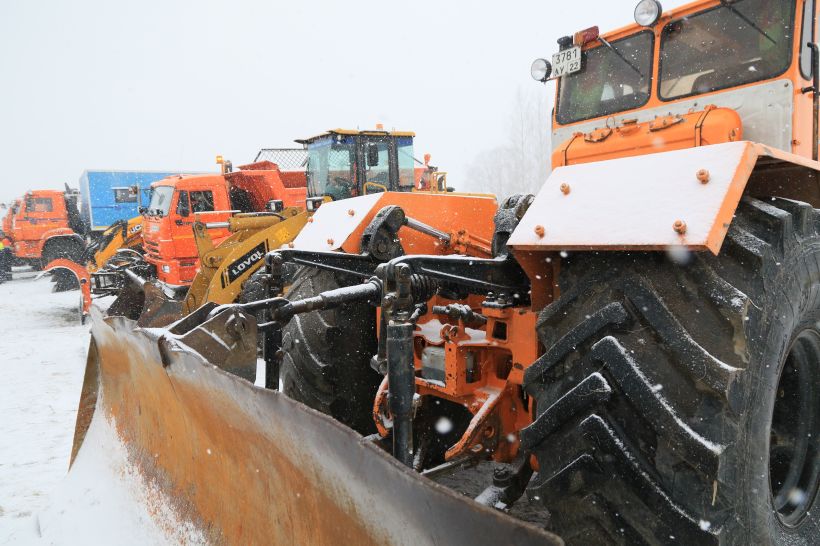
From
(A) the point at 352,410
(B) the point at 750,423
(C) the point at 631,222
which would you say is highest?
(C) the point at 631,222

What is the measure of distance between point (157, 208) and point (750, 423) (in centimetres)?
1131

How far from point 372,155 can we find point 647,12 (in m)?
6.78

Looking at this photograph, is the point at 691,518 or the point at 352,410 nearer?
the point at 691,518

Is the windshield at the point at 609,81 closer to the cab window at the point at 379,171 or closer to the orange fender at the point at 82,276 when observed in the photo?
A: the cab window at the point at 379,171

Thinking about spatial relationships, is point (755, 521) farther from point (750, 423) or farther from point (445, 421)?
point (445, 421)

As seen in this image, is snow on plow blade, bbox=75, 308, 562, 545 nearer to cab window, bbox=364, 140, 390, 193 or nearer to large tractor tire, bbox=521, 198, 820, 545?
large tractor tire, bbox=521, 198, 820, 545

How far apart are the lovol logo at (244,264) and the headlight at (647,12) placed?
5.69 metres

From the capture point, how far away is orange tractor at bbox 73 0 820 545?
54.6 inches

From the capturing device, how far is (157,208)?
11.0m

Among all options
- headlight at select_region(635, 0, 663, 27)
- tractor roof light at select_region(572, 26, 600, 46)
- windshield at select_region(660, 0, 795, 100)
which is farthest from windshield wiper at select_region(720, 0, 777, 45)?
tractor roof light at select_region(572, 26, 600, 46)

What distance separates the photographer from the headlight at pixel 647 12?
8.86 feet

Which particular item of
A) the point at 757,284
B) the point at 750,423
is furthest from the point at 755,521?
the point at 757,284

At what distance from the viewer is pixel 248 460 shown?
72.9 inches

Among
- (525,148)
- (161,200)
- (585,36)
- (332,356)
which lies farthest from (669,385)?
(525,148)
